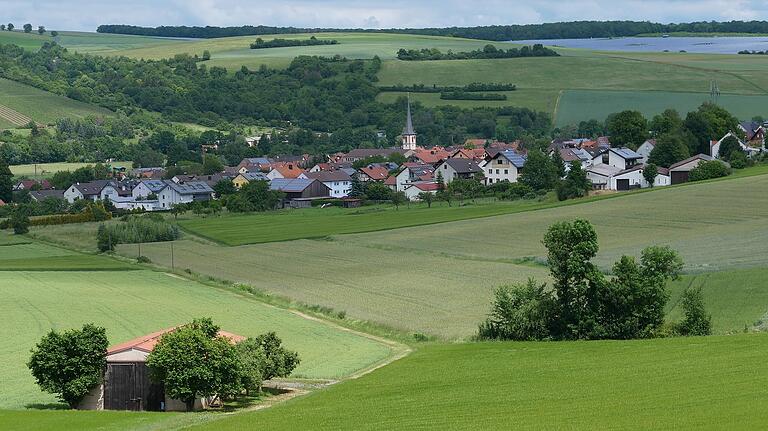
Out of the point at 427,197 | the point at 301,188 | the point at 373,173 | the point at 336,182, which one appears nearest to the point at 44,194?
the point at 301,188

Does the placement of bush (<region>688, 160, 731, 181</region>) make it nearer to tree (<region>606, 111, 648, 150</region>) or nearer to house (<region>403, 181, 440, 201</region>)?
tree (<region>606, 111, 648, 150</region>)

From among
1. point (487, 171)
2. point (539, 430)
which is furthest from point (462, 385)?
point (487, 171)

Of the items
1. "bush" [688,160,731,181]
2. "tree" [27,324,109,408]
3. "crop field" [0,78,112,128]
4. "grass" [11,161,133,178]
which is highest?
"tree" [27,324,109,408]

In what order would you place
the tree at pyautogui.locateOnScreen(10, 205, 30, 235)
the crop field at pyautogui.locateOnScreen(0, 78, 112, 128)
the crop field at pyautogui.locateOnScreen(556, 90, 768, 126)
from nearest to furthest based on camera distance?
the tree at pyautogui.locateOnScreen(10, 205, 30, 235), the crop field at pyautogui.locateOnScreen(556, 90, 768, 126), the crop field at pyautogui.locateOnScreen(0, 78, 112, 128)

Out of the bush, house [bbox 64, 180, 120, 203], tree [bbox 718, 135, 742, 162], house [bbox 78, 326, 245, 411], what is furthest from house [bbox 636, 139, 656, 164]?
house [bbox 78, 326, 245, 411]

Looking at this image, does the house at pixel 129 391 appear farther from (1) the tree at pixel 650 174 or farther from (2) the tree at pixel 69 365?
(1) the tree at pixel 650 174

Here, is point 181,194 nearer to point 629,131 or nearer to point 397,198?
point 397,198

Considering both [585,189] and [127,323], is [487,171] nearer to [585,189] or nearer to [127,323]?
[585,189]
